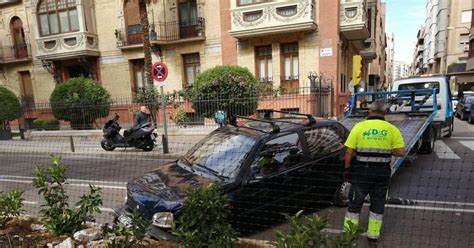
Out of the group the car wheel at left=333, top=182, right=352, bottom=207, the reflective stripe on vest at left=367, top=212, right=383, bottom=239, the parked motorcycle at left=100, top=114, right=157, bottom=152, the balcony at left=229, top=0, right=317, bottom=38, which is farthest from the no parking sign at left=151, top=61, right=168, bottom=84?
the reflective stripe on vest at left=367, top=212, right=383, bottom=239

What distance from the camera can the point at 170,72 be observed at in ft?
61.2

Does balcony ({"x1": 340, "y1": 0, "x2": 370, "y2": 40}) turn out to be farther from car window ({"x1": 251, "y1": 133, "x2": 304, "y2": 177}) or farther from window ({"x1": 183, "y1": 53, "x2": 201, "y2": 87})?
car window ({"x1": 251, "y1": 133, "x2": 304, "y2": 177})

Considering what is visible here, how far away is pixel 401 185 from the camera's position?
603 centimetres

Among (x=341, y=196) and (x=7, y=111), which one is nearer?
(x=341, y=196)

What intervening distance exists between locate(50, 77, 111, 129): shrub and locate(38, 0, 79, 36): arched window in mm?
6253

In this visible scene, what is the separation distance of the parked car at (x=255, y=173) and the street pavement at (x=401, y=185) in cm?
37

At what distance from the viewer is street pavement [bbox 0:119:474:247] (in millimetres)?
4055

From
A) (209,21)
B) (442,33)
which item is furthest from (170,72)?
(442,33)

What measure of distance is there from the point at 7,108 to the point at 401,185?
17548 millimetres

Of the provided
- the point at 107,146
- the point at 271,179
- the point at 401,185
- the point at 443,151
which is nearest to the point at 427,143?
the point at 443,151

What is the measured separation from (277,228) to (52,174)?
2.81 meters

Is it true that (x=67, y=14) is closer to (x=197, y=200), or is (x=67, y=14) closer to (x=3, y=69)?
(x=3, y=69)

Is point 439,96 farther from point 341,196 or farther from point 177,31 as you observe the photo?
point 177,31

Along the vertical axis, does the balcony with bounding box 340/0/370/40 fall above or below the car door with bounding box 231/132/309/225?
above
